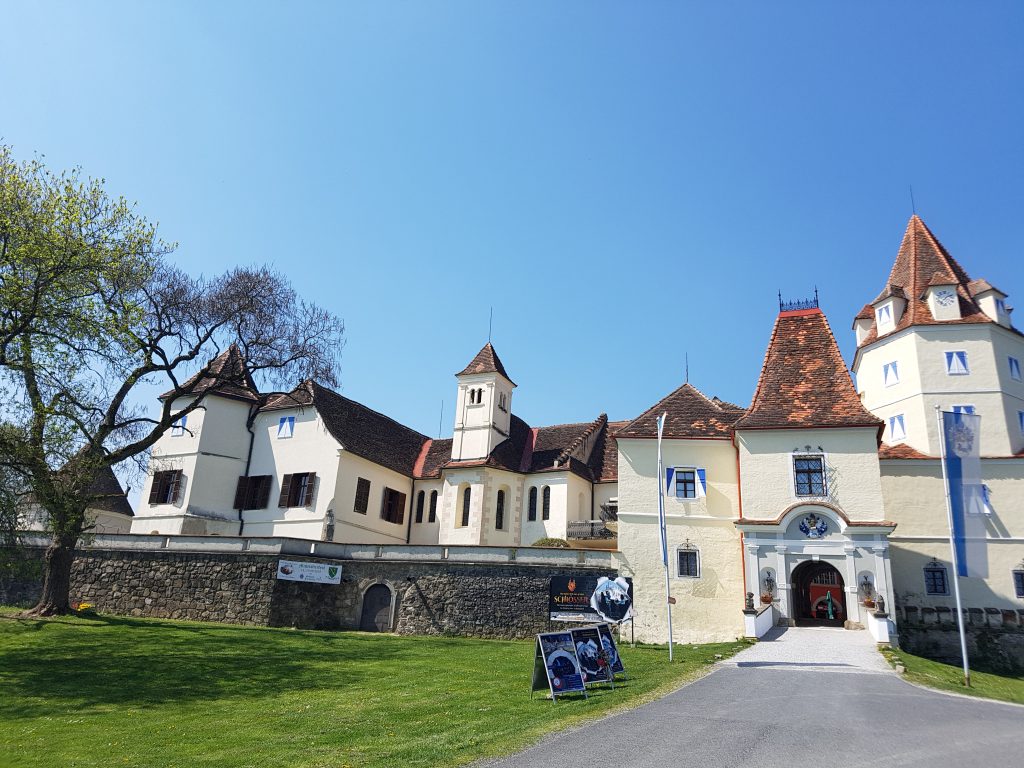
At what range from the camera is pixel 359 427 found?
43.9m

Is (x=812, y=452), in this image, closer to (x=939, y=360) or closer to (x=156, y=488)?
(x=939, y=360)

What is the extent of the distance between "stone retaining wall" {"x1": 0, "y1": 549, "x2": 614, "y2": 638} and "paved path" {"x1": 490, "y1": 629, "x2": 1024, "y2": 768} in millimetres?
13093

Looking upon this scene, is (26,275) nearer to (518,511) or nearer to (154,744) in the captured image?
(154,744)

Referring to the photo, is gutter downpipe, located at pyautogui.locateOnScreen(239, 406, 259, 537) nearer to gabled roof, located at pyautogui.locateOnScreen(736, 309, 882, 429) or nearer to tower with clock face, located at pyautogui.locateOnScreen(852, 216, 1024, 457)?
gabled roof, located at pyautogui.locateOnScreen(736, 309, 882, 429)

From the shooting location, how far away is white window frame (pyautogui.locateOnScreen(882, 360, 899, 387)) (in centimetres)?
3722

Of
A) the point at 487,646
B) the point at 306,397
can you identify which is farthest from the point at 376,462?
the point at 487,646

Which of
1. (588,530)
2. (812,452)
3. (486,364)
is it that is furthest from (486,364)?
(812,452)

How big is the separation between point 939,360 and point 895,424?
3663mm

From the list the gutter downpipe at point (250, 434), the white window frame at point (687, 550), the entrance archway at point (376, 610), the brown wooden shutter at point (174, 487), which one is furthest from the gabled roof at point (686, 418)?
the brown wooden shutter at point (174, 487)

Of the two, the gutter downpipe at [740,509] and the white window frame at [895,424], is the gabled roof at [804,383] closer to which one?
the gutter downpipe at [740,509]

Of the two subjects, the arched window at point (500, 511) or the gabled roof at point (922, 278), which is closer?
the gabled roof at point (922, 278)

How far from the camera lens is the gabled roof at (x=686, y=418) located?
1276 inches

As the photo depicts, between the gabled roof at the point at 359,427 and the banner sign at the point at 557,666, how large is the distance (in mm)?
26654

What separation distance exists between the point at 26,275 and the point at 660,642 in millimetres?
25147
